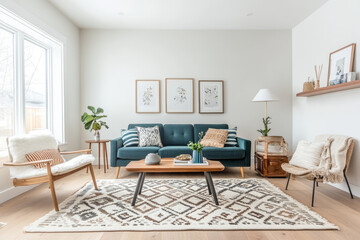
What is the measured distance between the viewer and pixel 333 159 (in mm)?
2568

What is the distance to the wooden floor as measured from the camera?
66.5 inches

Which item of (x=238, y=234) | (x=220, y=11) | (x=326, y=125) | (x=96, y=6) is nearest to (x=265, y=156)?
(x=326, y=125)

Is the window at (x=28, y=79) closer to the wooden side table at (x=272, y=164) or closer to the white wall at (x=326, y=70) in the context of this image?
the wooden side table at (x=272, y=164)

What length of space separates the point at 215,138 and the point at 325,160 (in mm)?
1616

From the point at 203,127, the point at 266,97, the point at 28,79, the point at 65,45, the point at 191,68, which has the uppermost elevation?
the point at 65,45

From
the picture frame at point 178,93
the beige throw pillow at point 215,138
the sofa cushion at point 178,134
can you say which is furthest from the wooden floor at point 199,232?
the picture frame at point 178,93

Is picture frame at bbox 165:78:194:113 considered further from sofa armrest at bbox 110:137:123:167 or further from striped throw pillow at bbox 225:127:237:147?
sofa armrest at bbox 110:137:123:167

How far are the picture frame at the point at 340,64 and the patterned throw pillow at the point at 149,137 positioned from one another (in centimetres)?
286

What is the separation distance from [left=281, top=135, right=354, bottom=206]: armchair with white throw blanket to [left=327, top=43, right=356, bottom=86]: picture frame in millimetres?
819

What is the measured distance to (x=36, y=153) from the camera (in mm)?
2480

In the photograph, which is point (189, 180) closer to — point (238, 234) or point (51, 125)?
point (238, 234)

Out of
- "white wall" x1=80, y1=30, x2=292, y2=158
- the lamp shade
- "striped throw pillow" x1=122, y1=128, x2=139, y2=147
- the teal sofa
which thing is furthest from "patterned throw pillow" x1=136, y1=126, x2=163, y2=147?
the lamp shade

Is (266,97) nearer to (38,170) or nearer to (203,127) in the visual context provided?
(203,127)

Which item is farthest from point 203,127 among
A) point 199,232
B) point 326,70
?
point 199,232
